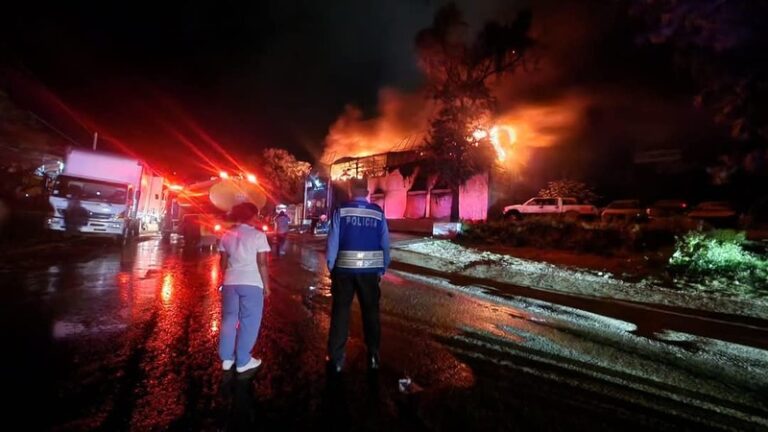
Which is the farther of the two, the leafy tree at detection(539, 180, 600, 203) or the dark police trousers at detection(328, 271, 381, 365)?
the leafy tree at detection(539, 180, 600, 203)

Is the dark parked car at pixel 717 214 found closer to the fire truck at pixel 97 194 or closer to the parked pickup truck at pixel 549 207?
the parked pickup truck at pixel 549 207

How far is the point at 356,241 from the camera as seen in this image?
13.5 ft

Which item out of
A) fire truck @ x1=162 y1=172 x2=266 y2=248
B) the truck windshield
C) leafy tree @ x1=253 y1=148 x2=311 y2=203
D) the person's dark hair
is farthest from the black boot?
leafy tree @ x1=253 y1=148 x2=311 y2=203

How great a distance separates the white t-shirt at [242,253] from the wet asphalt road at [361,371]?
2.83 feet

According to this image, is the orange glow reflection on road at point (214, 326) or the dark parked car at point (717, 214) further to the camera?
the dark parked car at point (717, 214)

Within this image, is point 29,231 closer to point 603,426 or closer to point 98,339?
point 98,339

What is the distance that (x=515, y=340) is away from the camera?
5465mm

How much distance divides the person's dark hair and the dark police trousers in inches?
38.7

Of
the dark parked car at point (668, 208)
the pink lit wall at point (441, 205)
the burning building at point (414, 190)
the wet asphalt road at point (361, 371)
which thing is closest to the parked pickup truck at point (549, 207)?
the dark parked car at point (668, 208)

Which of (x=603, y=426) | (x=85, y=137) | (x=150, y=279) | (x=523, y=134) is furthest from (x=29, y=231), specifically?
(x=523, y=134)

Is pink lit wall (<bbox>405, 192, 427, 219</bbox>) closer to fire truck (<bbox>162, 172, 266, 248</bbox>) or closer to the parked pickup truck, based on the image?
the parked pickup truck

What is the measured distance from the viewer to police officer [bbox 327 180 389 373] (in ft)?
13.3

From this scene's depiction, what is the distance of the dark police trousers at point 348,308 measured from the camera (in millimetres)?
4039

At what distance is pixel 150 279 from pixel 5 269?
3.44 metres
